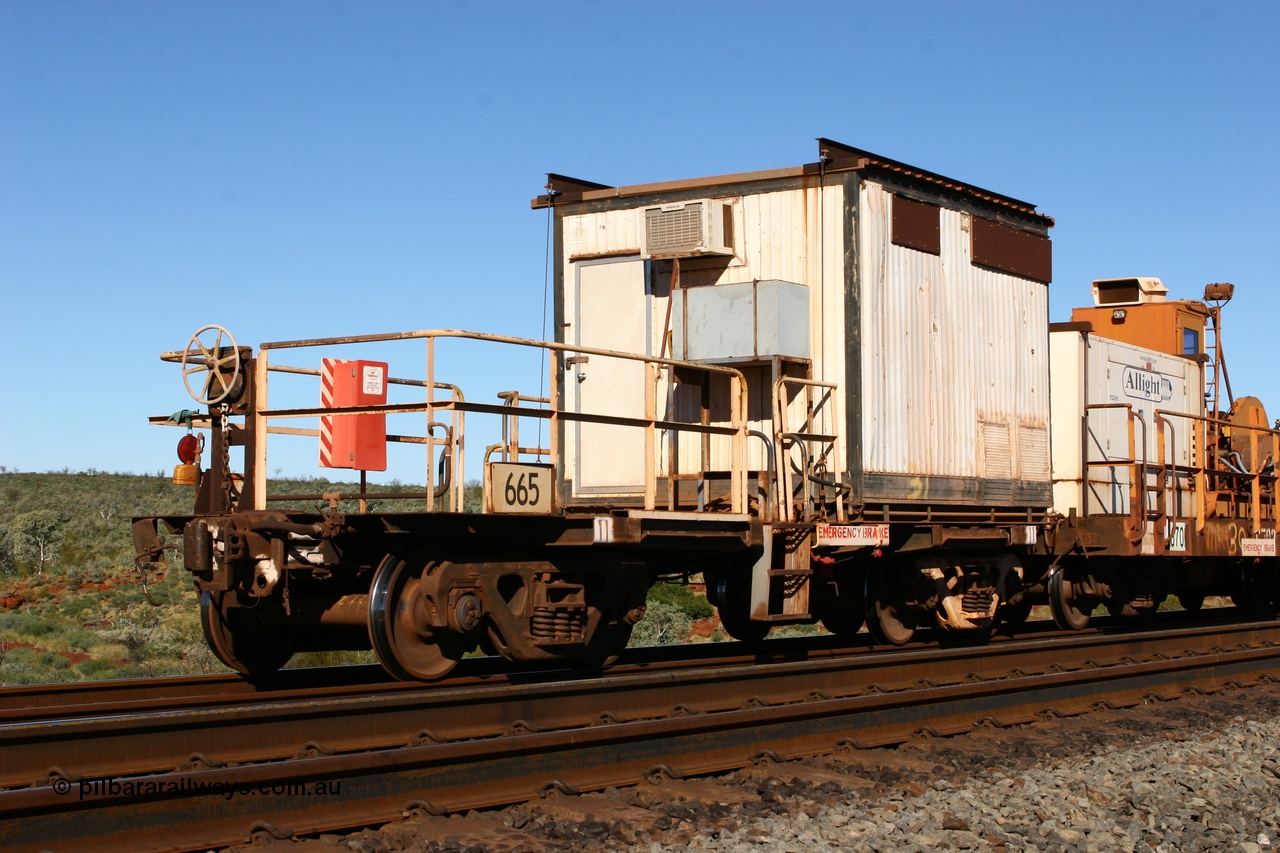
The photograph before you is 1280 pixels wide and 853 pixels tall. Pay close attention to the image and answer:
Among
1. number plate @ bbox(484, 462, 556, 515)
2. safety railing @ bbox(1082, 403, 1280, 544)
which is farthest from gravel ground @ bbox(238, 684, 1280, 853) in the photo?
safety railing @ bbox(1082, 403, 1280, 544)

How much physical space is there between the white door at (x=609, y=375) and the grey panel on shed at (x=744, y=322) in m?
0.67

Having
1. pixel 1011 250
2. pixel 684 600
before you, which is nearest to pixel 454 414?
pixel 1011 250

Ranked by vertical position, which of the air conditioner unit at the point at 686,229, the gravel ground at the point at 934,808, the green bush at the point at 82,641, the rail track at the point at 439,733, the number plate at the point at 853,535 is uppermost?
the air conditioner unit at the point at 686,229

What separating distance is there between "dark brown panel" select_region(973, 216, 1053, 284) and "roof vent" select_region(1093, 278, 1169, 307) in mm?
4180

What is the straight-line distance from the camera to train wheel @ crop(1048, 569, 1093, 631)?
1555cm

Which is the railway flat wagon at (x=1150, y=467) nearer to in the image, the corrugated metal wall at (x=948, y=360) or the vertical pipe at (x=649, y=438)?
the corrugated metal wall at (x=948, y=360)

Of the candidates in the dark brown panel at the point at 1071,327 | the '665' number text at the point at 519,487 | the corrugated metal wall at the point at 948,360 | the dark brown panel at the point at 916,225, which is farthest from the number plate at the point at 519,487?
the dark brown panel at the point at 1071,327

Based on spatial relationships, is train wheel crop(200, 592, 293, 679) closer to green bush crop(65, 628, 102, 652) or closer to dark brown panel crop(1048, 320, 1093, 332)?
green bush crop(65, 628, 102, 652)

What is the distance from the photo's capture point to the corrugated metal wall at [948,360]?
12359 mm

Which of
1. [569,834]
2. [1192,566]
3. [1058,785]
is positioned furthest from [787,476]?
[1192,566]

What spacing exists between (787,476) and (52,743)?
22.8 ft

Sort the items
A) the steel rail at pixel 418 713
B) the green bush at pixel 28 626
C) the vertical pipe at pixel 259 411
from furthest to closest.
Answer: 1. the green bush at pixel 28 626
2. the vertical pipe at pixel 259 411
3. the steel rail at pixel 418 713

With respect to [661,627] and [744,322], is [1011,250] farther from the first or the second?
[661,627]

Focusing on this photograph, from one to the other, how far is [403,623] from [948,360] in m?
6.73
